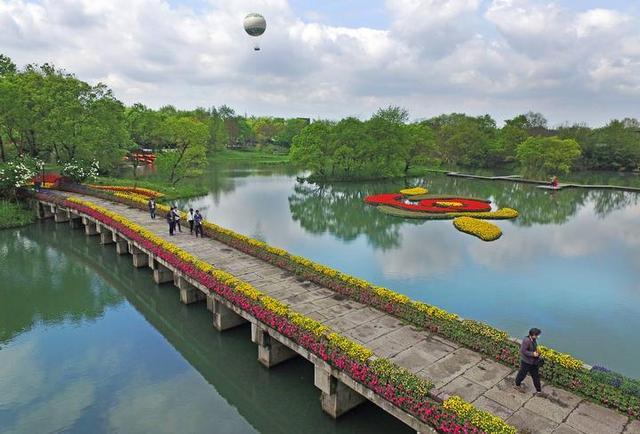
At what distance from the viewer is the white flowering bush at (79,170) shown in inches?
1813

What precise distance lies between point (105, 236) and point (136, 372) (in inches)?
790

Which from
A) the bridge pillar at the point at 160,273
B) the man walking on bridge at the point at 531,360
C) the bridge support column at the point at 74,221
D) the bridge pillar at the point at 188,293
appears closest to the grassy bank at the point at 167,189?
the bridge support column at the point at 74,221

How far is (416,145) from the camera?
285 ft

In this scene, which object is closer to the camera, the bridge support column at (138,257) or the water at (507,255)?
the water at (507,255)

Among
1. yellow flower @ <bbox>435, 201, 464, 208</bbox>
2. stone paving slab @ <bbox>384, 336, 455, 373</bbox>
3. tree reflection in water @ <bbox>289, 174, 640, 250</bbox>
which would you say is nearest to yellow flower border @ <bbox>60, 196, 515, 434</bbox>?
stone paving slab @ <bbox>384, 336, 455, 373</bbox>

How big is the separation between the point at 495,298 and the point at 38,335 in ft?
75.6

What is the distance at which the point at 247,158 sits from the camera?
12294 centimetres

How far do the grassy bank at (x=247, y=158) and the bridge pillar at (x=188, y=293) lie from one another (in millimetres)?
91226

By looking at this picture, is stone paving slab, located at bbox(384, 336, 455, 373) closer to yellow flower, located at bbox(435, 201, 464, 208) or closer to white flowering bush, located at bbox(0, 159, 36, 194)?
yellow flower, located at bbox(435, 201, 464, 208)

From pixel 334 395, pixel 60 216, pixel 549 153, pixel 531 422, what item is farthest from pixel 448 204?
pixel 549 153

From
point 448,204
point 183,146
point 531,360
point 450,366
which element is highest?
point 183,146

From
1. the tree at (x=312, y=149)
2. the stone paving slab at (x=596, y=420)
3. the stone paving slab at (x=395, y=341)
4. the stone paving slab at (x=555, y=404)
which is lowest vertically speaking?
the stone paving slab at (x=596, y=420)

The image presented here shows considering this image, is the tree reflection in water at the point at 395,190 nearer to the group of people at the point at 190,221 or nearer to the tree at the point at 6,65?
the group of people at the point at 190,221

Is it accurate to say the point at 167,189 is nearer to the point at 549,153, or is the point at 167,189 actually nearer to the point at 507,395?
the point at 507,395
